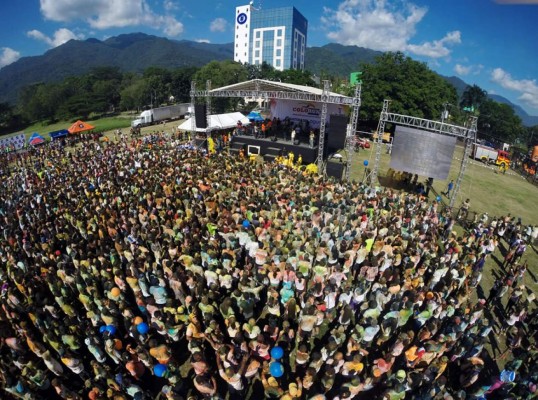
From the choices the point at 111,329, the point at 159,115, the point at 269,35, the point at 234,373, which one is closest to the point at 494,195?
the point at 234,373

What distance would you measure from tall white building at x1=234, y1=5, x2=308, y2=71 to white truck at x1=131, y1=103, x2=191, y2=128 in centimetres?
6514

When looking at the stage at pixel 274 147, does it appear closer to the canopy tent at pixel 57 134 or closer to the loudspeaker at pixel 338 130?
the loudspeaker at pixel 338 130

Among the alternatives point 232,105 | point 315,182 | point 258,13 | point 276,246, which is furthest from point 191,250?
point 258,13

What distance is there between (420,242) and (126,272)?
7.99 m

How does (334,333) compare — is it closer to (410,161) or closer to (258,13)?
(410,161)

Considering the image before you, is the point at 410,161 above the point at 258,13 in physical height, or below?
below

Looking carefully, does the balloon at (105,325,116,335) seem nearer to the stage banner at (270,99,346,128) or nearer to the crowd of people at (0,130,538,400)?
the crowd of people at (0,130,538,400)

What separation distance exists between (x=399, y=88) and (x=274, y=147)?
61.9ft

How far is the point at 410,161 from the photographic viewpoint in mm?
15359

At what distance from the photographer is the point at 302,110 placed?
76.5 ft

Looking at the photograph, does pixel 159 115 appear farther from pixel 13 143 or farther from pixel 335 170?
pixel 335 170

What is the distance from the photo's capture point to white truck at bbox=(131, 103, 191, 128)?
121ft

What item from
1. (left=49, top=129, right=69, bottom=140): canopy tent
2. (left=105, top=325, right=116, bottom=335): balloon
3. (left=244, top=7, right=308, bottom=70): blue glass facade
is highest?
(left=244, top=7, right=308, bottom=70): blue glass facade

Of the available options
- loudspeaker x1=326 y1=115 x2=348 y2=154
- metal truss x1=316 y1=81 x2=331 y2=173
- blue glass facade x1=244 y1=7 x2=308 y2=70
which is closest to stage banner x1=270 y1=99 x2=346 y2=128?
metal truss x1=316 y1=81 x2=331 y2=173
